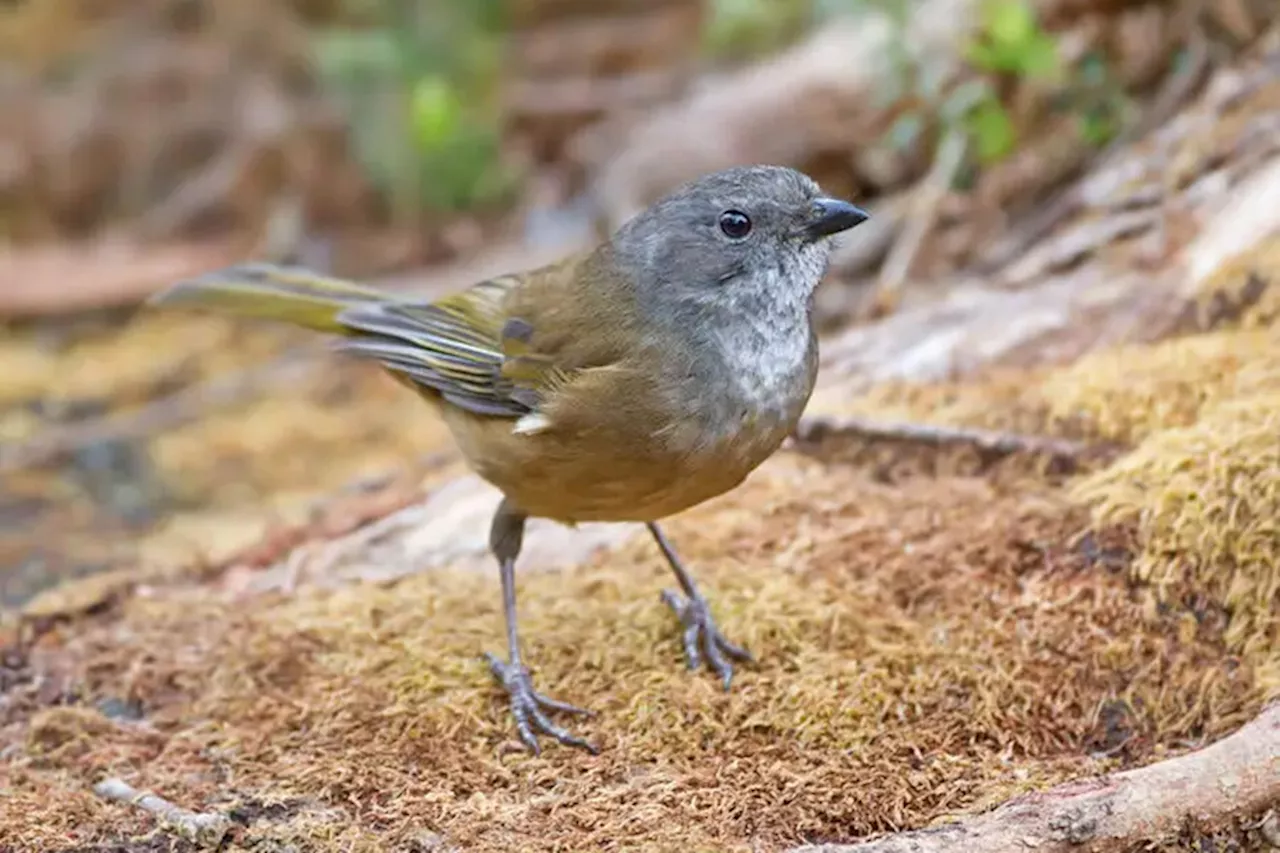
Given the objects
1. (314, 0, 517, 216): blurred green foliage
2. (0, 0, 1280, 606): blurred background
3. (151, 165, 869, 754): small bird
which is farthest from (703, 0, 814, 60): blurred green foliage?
(151, 165, 869, 754): small bird

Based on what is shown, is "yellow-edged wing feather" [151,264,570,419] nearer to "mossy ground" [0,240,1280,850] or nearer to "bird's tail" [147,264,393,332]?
"bird's tail" [147,264,393,332]

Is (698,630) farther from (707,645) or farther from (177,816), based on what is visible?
(177,816)

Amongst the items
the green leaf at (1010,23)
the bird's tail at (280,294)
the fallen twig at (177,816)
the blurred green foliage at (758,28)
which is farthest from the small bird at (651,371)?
the blurred green foliage at (758,28)

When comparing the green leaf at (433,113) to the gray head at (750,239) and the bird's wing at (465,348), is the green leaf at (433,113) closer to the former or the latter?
the bird's wing at (465,348)

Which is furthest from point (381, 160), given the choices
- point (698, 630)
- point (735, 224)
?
point (698, 630)

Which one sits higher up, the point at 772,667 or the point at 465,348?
the point at 465,348

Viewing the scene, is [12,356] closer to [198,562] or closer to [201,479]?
[201,479]

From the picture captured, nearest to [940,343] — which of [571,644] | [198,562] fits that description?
[571,644]
